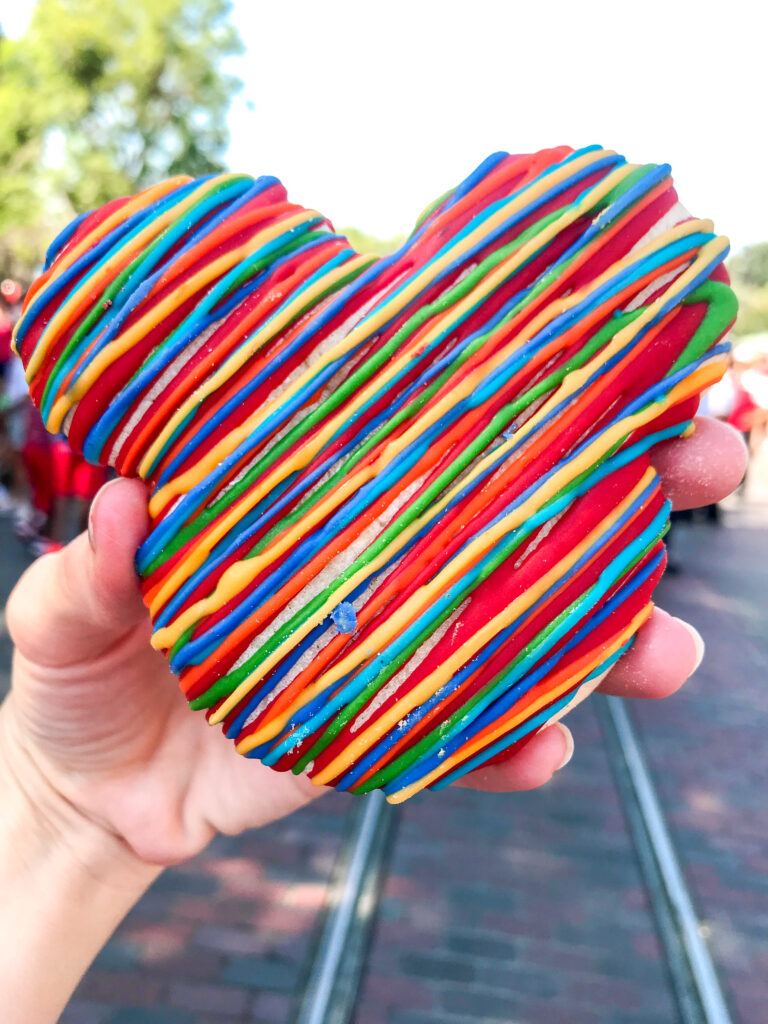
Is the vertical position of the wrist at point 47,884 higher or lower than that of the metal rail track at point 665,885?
higher

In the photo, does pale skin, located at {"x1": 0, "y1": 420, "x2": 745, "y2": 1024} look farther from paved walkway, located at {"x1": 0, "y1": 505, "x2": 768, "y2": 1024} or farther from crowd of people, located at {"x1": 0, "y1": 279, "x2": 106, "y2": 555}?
crowd of people, located at {"x1": 0, "y1": 279, "x2": 106, "y2": 555}

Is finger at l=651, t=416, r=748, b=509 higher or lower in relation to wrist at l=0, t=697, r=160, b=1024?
higher

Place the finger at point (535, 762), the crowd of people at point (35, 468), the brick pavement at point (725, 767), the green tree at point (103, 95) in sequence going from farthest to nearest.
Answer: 1. the green tree at point (103, 95)
2. the crowd of people at point (35, 468)
3. the brick pavement at point (725, 767)
4. the finger at point (535, 762)

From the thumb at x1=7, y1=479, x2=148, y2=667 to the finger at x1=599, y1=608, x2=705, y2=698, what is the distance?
777 mm

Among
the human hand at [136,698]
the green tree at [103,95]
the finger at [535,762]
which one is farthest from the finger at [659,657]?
the green tree at [103,95]

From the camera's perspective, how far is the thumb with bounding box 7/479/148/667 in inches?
40.4

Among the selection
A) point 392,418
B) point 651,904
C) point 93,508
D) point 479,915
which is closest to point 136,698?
point 93,508

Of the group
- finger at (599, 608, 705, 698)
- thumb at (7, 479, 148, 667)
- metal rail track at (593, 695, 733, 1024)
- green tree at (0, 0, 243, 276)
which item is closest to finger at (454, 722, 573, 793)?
finger at (599, 608, 705, 698)

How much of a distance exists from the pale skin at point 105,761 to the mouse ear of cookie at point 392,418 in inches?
8.3

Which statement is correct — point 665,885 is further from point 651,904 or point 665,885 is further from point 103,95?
point 103,95

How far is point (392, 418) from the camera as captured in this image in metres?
0.95

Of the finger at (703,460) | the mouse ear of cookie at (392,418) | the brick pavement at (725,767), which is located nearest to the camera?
the mouse ear of cookie at (392,418)

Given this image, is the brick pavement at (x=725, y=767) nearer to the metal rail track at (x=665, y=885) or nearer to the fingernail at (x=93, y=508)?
the metal rail track at (x=665, y=885)

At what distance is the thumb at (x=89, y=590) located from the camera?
40.4 inches
